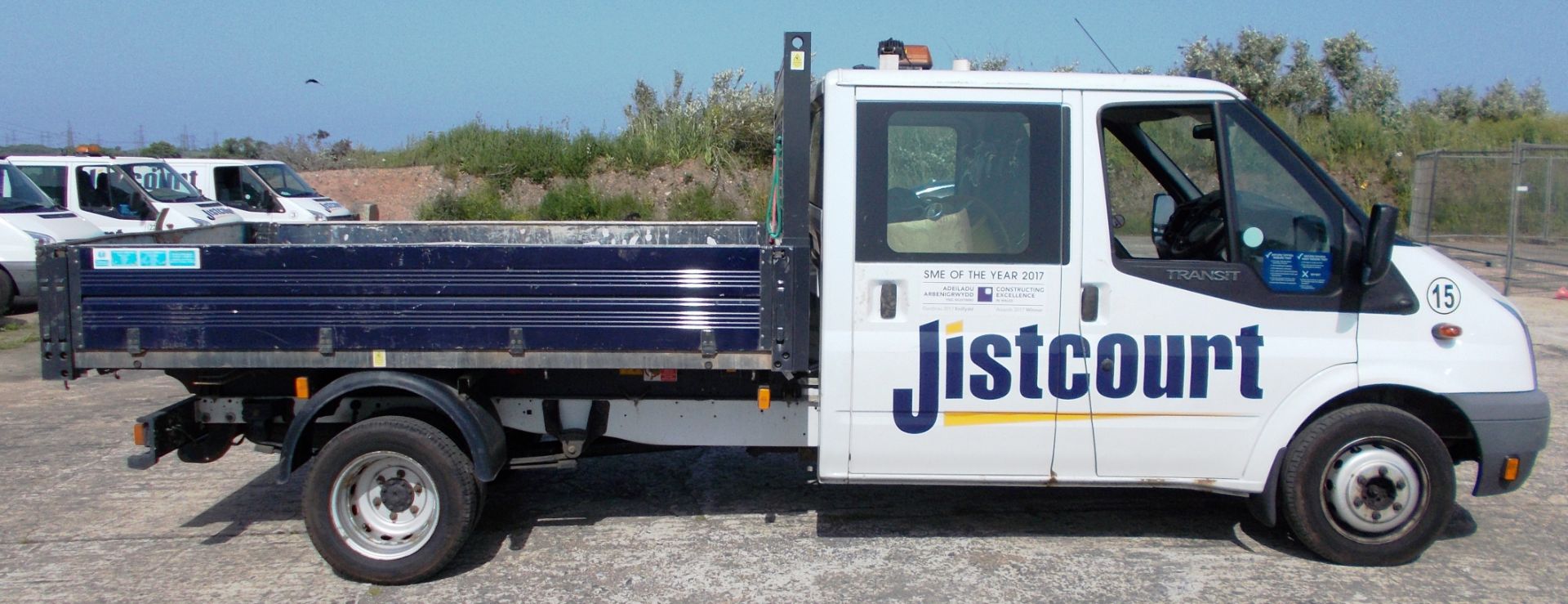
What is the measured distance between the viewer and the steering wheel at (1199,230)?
470 centimetres

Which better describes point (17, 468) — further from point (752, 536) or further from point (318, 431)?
point (752, 536)

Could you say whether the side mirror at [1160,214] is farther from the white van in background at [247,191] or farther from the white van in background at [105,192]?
the white van in background at [247,191]

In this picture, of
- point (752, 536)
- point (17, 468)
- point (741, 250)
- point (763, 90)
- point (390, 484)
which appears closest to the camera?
point (741, 250)

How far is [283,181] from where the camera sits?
59.6 feet

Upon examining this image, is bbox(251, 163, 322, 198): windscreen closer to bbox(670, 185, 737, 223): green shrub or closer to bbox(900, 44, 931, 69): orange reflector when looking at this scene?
bbox(670, 185, 737, 223): green shrub

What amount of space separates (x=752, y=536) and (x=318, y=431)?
1973mm

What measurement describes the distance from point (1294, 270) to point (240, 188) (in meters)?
16.6

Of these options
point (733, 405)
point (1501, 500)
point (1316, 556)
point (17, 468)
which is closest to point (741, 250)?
point (733, 405)

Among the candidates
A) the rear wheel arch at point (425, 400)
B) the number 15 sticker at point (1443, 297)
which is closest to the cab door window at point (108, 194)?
the rear wheel arch at point (425, 400)

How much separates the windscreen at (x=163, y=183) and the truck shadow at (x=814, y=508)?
11.0 meters

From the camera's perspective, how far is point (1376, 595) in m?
4.52

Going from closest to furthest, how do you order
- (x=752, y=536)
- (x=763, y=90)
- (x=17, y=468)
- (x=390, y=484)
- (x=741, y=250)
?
(x=741, y=250), (x=390, y=484), (x=752, y=536), (x=17, y=468), (x=763, y=90)

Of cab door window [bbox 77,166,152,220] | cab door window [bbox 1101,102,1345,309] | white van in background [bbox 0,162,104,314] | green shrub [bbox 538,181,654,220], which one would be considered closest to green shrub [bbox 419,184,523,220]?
green shrub [bbox 538,181,654,220]

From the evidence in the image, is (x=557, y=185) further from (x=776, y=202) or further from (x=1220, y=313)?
(x=1220, y=313)
